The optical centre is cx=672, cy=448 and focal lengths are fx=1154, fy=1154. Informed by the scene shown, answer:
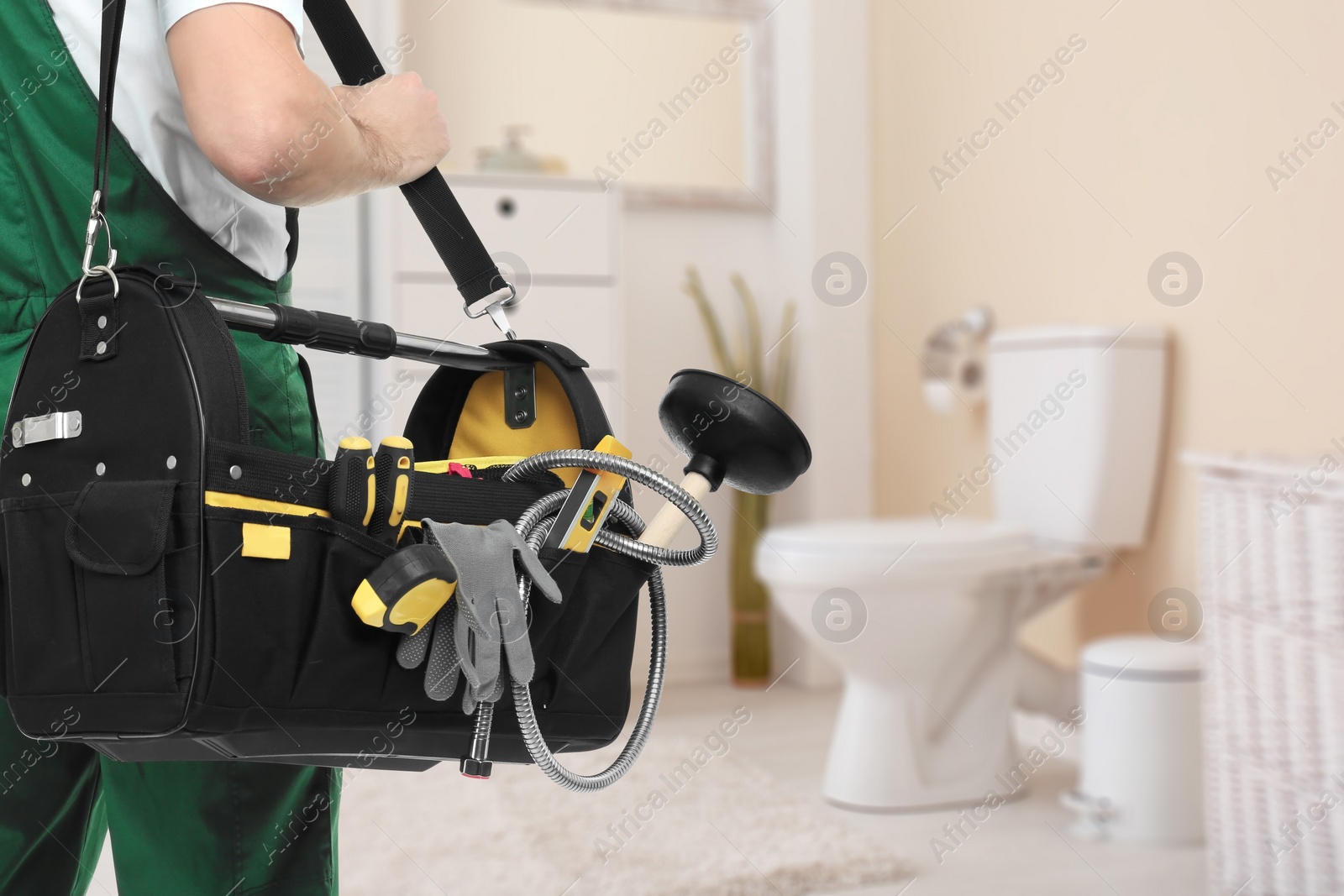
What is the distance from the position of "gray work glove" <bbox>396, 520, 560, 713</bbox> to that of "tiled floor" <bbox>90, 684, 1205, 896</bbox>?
4.12 ft

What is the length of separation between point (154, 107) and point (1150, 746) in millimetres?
1722

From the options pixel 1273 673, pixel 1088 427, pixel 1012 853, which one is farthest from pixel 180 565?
pixel 1088 427

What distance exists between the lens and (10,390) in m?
0.68

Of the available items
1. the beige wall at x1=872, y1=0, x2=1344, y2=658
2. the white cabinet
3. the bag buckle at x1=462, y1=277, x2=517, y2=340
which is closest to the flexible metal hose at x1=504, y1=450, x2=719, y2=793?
the bag buckle at x1=462, y1=277, x2=517, y2=340

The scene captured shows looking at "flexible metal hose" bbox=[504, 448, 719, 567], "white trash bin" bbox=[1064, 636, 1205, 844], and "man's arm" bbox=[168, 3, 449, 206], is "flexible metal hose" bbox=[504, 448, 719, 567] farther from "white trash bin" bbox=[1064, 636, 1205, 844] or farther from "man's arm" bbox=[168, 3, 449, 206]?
"white trash bin" bbox=[1064, 636, 1205, 844]

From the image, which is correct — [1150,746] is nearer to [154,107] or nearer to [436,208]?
[436,208]

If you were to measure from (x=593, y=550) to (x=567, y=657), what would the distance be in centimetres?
6

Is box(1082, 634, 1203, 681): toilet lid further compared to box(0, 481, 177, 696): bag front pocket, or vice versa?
box(1082, 634, 1203, 681): toilet lid

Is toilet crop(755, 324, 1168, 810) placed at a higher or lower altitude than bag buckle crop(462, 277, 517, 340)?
lower

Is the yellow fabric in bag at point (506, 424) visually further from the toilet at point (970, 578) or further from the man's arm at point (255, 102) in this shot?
the toilet at point (970, 578)

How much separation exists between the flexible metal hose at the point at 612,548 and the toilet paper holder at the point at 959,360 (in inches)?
79.3

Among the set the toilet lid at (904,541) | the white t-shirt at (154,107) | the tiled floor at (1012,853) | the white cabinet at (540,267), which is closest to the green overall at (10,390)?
the white t-shirt at (154,107)

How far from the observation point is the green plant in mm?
2990

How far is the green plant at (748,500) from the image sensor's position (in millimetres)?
A: 2990
